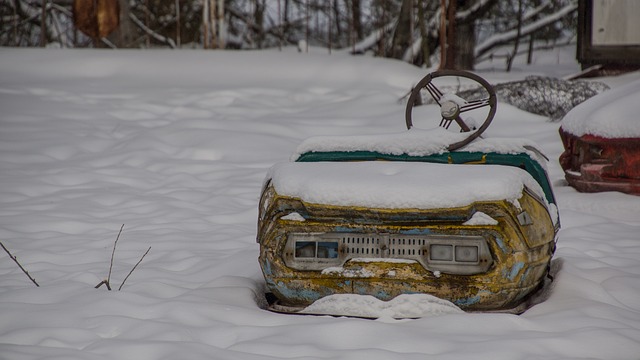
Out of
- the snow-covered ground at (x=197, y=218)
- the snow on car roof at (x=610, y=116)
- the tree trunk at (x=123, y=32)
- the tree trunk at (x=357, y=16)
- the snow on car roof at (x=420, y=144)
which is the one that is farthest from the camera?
the tree trunk at (x=357, y=16)

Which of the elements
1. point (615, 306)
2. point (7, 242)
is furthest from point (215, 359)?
point (7, 242)

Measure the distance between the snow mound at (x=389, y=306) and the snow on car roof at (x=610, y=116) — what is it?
9.62 feet

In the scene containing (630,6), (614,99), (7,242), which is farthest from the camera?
(630,6)

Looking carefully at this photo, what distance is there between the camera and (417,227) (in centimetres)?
279

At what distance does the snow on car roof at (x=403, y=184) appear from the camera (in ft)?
9.09

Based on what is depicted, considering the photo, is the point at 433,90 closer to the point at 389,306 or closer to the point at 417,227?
the point at 417,227

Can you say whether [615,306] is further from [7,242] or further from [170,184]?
[170,184]

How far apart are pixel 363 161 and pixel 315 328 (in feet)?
2.59

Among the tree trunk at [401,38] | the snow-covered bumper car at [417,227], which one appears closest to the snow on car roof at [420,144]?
the snow-covered bumper car at [417,227]

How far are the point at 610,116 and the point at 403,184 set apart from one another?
3.07 meters

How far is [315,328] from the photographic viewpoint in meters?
2.79

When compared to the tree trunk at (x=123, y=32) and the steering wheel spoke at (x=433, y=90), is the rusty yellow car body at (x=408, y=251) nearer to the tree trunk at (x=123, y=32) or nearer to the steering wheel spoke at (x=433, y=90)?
the steering wheel spoke at (x=433, y=90)

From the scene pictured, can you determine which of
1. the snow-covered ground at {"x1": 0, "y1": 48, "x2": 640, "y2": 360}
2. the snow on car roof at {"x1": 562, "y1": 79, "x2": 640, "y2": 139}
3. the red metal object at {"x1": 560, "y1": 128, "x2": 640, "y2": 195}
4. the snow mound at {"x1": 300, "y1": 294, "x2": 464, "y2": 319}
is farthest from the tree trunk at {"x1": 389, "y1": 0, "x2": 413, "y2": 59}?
the snow mound at {"x1": 300, "y1": 294, "x2": 464, "y2": 319}

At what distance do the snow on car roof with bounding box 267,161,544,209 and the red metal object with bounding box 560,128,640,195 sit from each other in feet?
8.07
